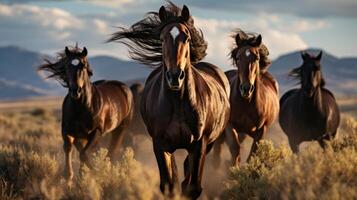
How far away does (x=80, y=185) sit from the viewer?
7777 mm

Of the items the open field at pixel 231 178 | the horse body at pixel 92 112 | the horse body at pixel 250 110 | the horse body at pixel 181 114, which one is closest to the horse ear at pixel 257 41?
the horse body at pixel 250 110

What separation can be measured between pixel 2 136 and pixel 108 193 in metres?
13.4

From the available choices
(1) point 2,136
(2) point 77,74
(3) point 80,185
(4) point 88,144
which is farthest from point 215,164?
(1) point 2,136

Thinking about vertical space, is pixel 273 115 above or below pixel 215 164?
above

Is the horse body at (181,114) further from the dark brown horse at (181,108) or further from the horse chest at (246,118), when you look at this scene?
the horse chest at (246,118)

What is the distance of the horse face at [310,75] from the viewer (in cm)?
1130

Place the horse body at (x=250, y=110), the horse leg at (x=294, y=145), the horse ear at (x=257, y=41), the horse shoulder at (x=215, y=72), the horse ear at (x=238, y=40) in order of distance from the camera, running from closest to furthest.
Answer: the horse shoulder at (x=215, y=72)
the horse ear at (x=257, y=41)
the horse ear at (x=238, y=40)
the horse body at (x=250, y=110)
the horse leg at (x=294, y=145)

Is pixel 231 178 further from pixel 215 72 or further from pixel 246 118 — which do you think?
pixel 246 118

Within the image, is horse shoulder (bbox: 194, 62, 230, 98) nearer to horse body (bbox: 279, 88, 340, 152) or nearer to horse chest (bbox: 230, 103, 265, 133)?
horse chest (bbox: 230, 103, 265, 133)

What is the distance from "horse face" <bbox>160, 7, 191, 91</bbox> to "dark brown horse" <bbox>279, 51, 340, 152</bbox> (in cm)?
548

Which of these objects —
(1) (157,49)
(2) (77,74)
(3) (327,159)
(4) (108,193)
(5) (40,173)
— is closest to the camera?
(3) (327,159)

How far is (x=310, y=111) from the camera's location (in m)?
11.8

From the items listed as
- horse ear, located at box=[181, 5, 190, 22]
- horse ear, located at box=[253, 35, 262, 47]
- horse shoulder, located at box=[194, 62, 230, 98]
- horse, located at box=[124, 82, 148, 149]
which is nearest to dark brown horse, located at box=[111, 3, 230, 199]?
horse ear, located at box=[181, 5, 190, 22]

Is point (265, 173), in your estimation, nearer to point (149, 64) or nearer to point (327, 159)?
point (327, 159)
